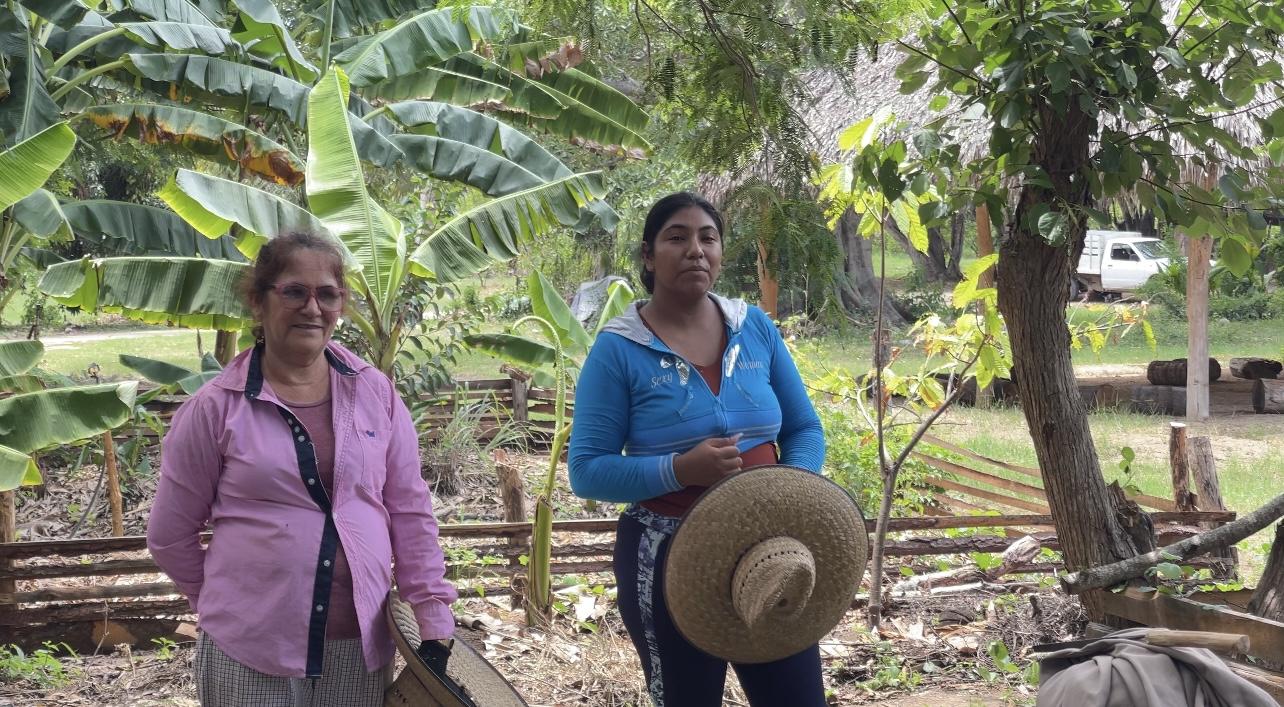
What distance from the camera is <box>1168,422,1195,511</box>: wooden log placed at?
20.5 feet

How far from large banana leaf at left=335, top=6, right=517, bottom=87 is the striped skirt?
19.1ft

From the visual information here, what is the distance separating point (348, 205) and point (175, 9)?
8.10ft

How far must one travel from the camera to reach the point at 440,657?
98.0 inches

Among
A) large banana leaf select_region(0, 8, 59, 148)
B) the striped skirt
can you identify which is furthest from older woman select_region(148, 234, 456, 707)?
large banana leaf select_region(0, 8, 59, 148)

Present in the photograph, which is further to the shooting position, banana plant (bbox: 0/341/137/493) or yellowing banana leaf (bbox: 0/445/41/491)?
banana plant (bbox: 0/341/137/493)

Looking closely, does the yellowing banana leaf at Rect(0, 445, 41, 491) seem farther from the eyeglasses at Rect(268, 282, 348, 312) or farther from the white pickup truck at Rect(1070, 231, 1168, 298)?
the white pickup truck at Rect(1070, 231, 1168, 298)

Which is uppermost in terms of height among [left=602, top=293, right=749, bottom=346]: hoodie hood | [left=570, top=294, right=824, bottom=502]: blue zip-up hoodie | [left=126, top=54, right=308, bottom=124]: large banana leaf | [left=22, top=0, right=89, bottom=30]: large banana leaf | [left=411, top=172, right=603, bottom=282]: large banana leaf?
[left=22, top=0, right=89, bottom=30]: large banana leaf

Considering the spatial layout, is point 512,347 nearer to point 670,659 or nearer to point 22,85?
point 22,85

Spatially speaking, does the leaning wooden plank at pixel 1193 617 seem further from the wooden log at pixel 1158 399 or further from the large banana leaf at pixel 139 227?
the wooden log at pixel 1158 399

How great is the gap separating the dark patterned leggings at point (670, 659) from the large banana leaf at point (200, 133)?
5148 millimetres

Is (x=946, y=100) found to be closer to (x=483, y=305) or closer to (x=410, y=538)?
Answer: (x=410, y=538)

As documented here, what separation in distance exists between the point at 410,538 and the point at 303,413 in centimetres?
37

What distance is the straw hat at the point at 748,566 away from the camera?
2412 mm

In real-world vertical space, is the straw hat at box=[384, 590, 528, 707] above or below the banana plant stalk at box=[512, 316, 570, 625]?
above
